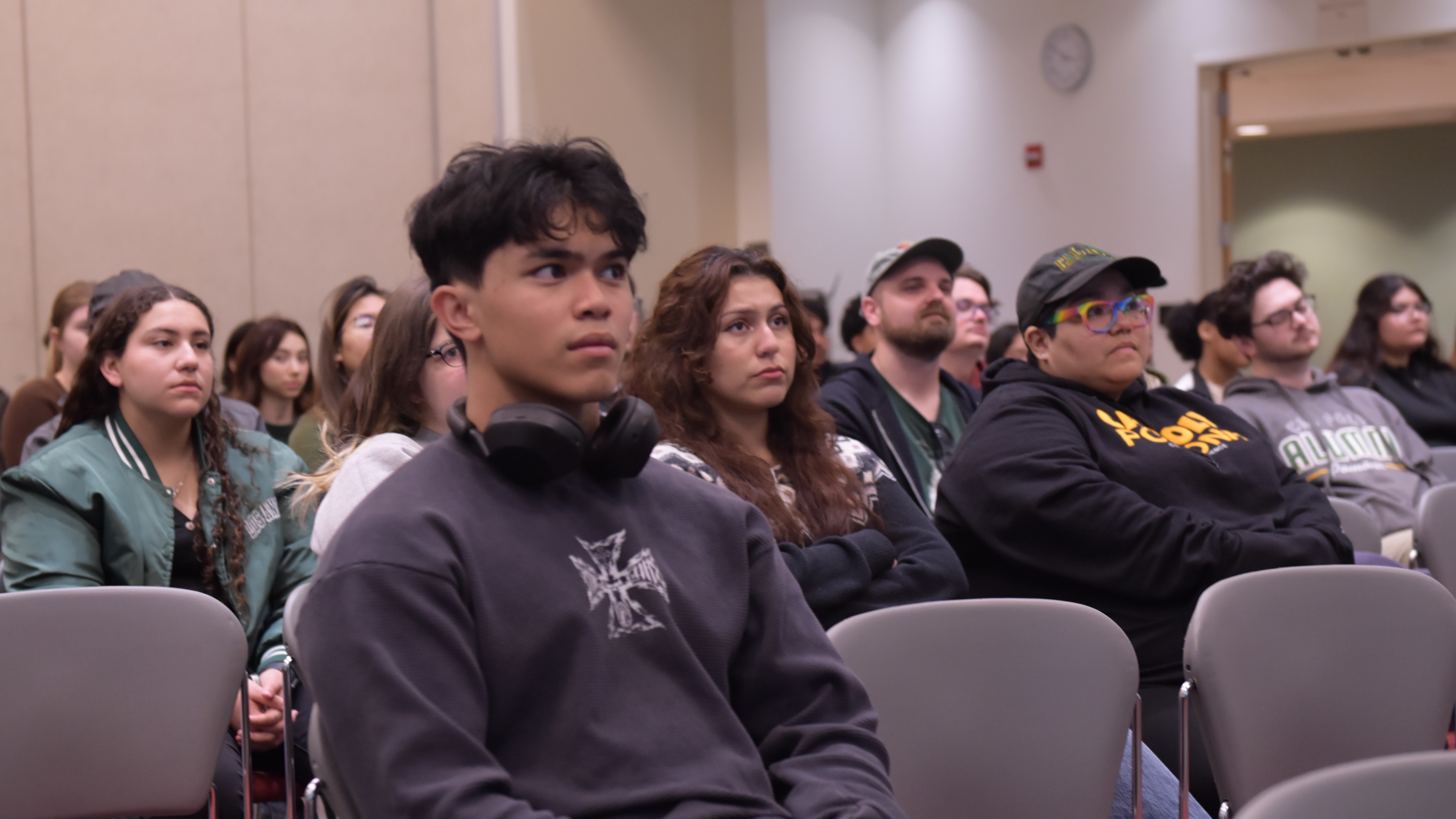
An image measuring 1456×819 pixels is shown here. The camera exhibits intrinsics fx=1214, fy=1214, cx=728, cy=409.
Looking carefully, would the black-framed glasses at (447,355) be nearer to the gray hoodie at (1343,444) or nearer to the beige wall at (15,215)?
the gray hoodie at (1343,444)

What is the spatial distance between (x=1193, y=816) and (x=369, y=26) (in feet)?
16.9

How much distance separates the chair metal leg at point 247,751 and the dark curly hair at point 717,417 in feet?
2.80

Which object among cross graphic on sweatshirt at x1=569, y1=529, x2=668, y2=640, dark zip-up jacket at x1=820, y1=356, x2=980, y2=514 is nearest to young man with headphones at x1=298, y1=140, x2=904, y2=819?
cross graphic on sweatshirt at x1=569, y1=529, x2=668, y2=640

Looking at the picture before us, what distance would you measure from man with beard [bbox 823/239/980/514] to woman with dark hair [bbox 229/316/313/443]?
219 centimetres

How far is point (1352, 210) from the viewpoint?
1021 cm

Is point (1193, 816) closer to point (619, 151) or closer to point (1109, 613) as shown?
point (1109, 613)

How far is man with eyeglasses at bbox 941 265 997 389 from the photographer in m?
4.36

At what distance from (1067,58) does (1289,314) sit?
3515 millimetres

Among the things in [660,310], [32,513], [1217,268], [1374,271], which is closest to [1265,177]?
[1374,271]

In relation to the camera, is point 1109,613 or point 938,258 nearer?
point 1109,613

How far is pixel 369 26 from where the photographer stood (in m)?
5.77

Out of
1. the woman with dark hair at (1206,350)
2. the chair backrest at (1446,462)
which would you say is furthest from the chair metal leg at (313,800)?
the chair backrest at (1446,462)

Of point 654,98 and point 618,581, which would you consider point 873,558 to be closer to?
point 618,581

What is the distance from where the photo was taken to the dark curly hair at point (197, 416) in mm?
2471
